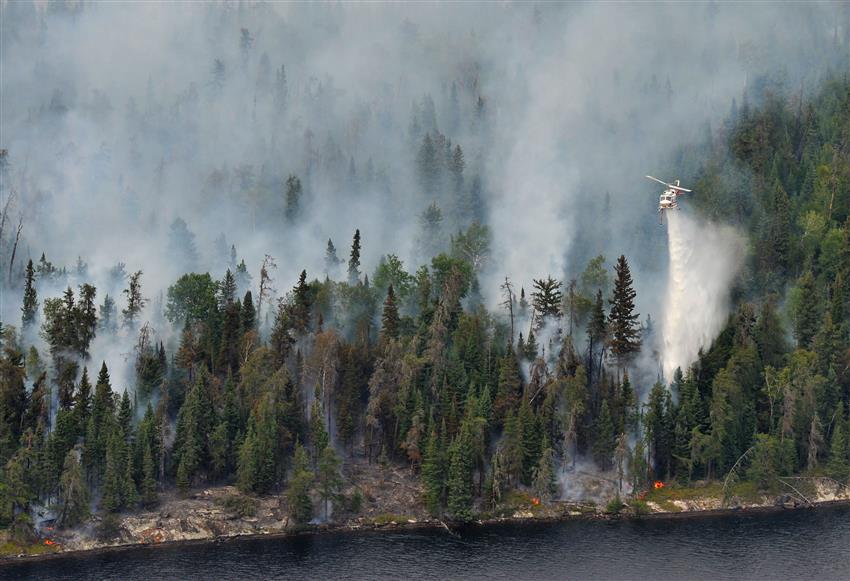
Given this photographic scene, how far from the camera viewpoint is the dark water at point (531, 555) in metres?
164

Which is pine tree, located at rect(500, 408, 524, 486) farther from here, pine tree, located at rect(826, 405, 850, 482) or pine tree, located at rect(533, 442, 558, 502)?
pine tree, located at rect(826, 405, 850, 482)

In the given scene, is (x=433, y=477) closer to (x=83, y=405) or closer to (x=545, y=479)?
(x=545, y=479)

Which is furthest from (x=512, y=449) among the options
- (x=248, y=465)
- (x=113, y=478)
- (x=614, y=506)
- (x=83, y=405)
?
(x=83, y=405)

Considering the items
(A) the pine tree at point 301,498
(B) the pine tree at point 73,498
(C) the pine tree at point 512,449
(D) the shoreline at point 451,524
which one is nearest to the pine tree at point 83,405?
(B) the pine tree at point 73,498

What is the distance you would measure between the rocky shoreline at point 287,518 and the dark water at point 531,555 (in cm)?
297

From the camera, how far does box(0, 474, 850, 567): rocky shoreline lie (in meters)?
181

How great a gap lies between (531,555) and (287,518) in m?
38.8

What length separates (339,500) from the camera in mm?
188750

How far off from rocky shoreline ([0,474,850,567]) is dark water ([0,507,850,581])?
117 inches

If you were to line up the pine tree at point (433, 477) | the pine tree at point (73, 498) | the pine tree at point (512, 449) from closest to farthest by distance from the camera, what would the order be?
the pine tree at point (73, 498), the pine tree at point (433, 477), the pine tree at point (512, 449)

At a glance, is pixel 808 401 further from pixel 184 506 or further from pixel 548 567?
pixel 184 506

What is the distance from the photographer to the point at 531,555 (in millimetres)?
171000

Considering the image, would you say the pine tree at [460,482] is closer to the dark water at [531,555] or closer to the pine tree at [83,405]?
the dark water at [531,555]

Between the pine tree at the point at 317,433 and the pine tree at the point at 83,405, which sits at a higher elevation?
the pine tree at the point at 83,405
